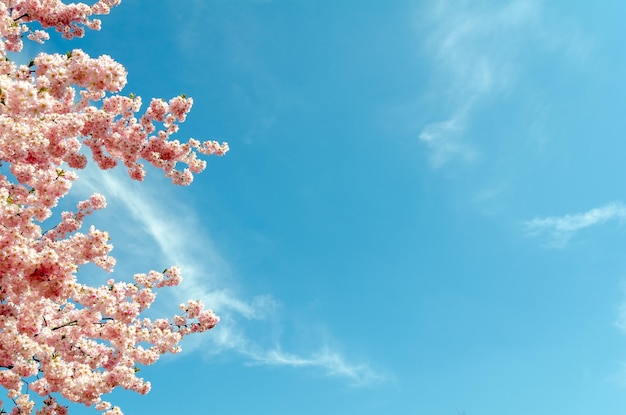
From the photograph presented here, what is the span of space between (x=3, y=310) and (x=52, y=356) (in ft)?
4.42

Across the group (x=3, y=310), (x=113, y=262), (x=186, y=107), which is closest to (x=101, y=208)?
(x=113, y=262)

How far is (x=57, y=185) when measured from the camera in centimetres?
1027

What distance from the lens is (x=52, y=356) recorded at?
9.74 metres

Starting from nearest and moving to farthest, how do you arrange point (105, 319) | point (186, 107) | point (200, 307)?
point (105, 319), point (186, 107), point (200, 307)

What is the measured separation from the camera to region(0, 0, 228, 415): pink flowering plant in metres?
8.68

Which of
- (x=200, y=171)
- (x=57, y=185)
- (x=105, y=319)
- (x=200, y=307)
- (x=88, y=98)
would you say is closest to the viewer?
(x=57, y=185)

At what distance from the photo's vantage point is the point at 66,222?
14.7m

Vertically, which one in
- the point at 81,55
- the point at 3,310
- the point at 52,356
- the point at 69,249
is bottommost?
the point at 52,356

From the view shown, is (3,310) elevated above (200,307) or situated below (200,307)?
below

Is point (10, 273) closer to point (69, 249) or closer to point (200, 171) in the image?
point (69, 249)

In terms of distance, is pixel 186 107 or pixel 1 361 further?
pixel 186 107

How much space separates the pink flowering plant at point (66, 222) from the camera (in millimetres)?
8680

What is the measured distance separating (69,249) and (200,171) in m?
5.17

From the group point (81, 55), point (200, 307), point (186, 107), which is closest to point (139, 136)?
point (186, 107)
